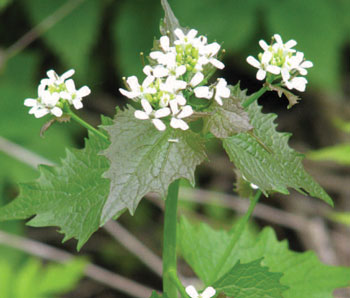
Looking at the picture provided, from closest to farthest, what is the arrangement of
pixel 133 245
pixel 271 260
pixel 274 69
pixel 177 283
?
pixel 274 69, pixel 177 283, pixel 271 260, pixel 133 245

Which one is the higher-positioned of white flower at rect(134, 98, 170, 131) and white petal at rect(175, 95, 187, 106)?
white petal at rect(175, 95, 187, 106)

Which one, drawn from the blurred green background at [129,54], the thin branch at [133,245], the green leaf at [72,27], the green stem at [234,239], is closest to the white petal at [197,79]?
the green stem at [234,239]

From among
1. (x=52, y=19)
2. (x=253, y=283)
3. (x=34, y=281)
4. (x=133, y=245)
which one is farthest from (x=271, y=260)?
(x=52, y=19)

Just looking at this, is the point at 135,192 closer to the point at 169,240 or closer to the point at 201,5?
the point at 169,240

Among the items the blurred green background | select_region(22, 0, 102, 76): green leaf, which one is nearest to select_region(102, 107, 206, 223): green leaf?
the blurred green background

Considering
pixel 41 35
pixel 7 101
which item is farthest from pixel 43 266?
pixel 41 35

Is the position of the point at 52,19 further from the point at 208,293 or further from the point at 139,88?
the point at 208,293

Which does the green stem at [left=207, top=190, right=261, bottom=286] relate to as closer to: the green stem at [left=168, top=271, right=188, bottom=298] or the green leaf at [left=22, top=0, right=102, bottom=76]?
the green stem at [left=168, top=271, right=188, bottom=298]
